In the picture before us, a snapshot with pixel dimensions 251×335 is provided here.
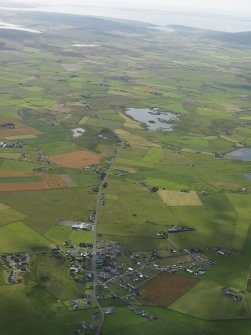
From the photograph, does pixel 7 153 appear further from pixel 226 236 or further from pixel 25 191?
pixel 226 236

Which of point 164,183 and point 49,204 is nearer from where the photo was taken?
point 49,204

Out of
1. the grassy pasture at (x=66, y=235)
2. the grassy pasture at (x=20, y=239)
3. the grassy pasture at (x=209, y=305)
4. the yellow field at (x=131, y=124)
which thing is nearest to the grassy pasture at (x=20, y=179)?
the grassy pasture at (x=20, y=239)

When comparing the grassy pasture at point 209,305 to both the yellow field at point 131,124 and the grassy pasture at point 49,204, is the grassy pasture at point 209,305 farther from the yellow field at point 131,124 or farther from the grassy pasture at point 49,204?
the yellow field at point 131,124

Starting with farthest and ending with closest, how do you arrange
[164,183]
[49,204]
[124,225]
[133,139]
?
[133,139]
[164,183]
[49,204]
[124,225]

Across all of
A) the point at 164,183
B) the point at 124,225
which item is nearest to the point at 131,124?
the point at 164,183

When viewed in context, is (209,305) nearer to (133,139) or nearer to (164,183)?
(164,183)

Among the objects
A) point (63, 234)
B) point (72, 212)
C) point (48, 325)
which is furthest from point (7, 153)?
point (48, 325)
